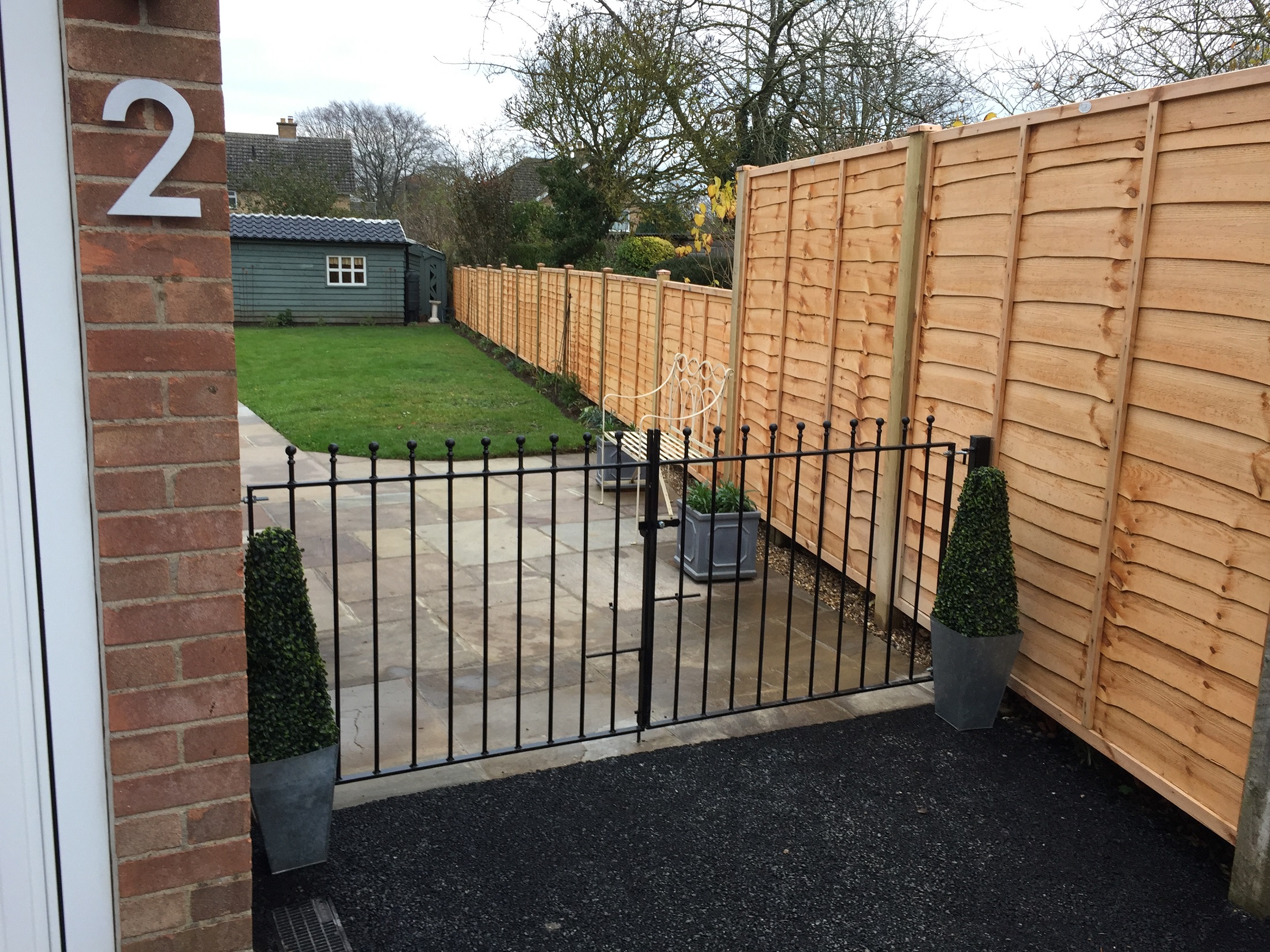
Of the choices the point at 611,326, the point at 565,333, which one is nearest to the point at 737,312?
the point at 611,326

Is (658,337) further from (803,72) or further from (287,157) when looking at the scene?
(287,157)

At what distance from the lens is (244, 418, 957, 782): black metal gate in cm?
415

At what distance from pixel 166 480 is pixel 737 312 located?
5.74 meters

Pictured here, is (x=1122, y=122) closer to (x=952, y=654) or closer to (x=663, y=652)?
(x=952, y=654)

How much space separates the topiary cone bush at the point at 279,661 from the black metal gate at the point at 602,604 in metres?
0.19

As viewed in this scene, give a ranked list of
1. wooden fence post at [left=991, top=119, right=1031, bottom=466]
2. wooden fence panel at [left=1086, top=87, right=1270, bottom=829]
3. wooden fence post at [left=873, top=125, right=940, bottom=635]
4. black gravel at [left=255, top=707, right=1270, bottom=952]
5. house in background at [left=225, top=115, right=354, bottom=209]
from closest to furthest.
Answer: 1. black gravel at [left=255, top=707, right=1270, bottom=952]
2. wooden fence panel at [left=1086, top=87, right=1270, bottom=829]
3. wooden fence post at [left=991, top=119, right=1031, bottom=466]
4. wooden fence post at [left=873, top=125, right=940, bottom=635]
5. house in background at [left=225, top=115, right=354, bottom=209]

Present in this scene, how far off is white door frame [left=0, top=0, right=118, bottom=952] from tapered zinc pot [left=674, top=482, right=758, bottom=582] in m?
4.36

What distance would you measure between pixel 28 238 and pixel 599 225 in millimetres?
19706

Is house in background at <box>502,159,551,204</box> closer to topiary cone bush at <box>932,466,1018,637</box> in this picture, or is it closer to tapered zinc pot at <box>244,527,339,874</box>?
topiary cone bush at <box>932,466,1018,637</box>

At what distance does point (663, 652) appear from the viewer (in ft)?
17.7

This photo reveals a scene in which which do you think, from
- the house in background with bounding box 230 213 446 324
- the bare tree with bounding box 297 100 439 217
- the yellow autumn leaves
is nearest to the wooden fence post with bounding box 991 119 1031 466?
the yellow autumn leaves

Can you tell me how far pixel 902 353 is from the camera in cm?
527

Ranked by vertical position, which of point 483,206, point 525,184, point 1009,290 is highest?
Answer: point 525,184

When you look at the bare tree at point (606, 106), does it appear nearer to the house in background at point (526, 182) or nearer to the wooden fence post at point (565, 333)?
the house in background at point (526, 182)
